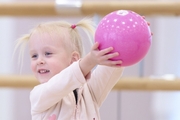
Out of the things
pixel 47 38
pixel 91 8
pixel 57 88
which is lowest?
pixel 57 88

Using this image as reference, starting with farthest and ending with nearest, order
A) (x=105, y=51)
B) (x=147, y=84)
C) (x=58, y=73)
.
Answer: (x=147, y=84), (x=58, y=73), (x=105, y=51)

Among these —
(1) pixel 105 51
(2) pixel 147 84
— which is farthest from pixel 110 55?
(2) pixel 147 84

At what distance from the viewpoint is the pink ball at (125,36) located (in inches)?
26.3

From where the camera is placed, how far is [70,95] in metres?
0.84

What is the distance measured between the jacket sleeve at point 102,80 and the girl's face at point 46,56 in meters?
0.08

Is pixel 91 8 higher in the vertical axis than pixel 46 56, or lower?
higher

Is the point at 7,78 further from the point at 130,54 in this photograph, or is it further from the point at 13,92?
the point at 130,54

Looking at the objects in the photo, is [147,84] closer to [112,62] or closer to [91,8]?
[91,8]

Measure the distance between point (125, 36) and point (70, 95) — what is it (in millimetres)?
239

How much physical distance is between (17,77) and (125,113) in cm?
64

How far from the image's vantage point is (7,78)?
48.7 inches

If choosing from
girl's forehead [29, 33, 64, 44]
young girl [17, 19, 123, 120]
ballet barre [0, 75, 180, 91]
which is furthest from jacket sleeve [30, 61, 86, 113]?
ballet barre [0, 75, 180, 91]

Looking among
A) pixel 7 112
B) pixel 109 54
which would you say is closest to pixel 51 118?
pixel 109 54

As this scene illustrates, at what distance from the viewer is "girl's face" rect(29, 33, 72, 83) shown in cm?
81
